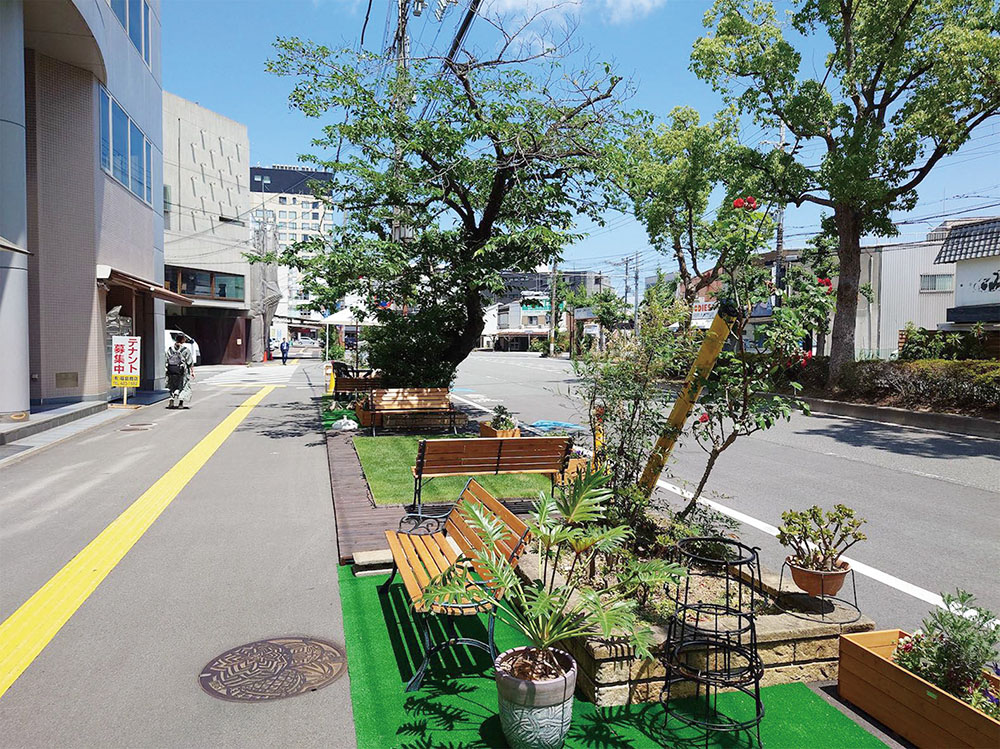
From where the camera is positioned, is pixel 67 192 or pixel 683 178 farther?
pixel 683 178

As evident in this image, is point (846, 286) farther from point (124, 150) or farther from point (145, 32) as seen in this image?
point (145, 32)

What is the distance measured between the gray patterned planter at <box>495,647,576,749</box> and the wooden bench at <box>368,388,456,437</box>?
35.2ft

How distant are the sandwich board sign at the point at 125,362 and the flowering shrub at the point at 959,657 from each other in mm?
18435

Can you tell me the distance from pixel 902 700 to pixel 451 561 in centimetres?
270

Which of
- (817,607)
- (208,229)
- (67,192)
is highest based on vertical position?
(208,229)

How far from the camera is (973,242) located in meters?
24.6

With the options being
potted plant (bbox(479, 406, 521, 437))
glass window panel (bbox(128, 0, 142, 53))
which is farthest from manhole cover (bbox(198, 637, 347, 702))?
glass window panel (bbox(128, 0, 142, 53))

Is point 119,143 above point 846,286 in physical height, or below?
above

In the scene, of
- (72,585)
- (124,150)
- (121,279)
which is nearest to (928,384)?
(72,585)

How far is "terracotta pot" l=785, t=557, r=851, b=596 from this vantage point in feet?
→ 14.1

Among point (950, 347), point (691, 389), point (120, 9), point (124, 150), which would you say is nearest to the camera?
point (691, 389)

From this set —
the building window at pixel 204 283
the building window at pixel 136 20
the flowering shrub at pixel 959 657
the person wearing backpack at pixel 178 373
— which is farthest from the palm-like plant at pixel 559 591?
the building window at pixel 204 283

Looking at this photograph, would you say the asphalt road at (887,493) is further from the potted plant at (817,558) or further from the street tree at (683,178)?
the street tree at (683,178)

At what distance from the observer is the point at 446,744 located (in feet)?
11.4
